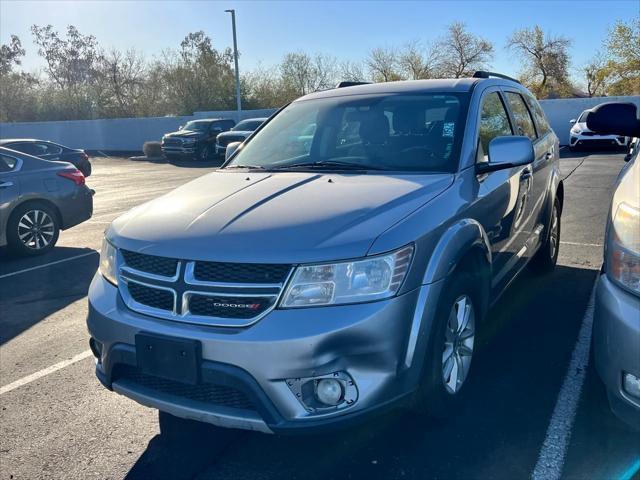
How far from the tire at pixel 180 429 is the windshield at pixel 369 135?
165cm

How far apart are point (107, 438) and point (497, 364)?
2383mm

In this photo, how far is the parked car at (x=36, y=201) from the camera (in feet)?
23.6

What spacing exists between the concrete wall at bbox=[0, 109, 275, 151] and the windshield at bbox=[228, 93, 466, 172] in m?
27.0

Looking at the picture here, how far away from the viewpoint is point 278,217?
2.72 m

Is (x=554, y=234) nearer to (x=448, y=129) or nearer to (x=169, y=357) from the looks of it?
(x=448, y=129)

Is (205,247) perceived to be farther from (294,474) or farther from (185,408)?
(294,474)

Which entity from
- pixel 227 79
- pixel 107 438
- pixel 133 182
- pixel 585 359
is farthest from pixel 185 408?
pixel 227 79

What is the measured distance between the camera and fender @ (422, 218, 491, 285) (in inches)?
104

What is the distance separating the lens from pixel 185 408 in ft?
8.28

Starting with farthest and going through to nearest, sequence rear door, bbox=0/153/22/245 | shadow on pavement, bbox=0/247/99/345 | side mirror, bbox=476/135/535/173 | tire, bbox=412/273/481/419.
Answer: rear door, bbox=0/153/22/245, shadow on pavement, bbox=0/247/99/345, side mirror, bbox=476/135/535/173, tire, bbox=412/273/481/419

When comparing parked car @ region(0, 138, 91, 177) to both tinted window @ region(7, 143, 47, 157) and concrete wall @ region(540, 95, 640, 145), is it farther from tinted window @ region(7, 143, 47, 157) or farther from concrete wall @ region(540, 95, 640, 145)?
concrete wall @ region(540, 95, 640, 145)

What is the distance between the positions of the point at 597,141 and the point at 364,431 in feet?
61.9

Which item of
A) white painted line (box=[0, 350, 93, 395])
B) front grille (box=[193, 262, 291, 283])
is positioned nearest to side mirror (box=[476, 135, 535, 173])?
front grille (box=[193, 262, 291, 283])

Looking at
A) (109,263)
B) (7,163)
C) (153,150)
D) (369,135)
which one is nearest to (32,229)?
(7,163)
